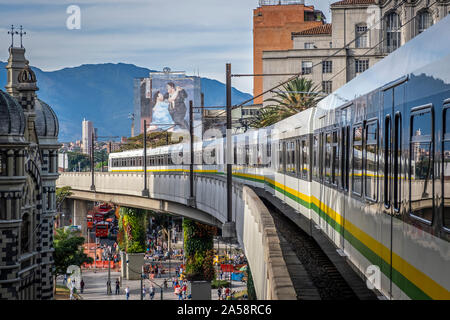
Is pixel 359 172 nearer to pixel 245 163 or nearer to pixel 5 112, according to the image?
pixel 5 112

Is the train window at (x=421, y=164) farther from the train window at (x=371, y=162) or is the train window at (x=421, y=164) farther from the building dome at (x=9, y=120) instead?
the building dome at (x=9, y=120)

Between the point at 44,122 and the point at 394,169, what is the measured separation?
25733 mm

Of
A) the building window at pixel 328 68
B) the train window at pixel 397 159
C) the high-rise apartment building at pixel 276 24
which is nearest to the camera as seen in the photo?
the train window at pixel 397 159

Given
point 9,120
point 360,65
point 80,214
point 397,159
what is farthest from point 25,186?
point 80,214

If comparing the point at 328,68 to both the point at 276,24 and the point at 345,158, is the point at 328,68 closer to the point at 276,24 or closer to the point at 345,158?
the point at 276,24

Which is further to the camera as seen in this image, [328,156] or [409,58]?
[328,156]

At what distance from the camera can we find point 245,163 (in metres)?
34.0

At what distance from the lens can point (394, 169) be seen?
8.06m

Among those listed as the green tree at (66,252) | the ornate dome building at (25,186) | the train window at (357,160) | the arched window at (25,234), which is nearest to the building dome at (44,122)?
the ornate dome building at (25,186)

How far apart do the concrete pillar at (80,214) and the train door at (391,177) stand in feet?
296

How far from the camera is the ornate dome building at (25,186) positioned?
24.1 m

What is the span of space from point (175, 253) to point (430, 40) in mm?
70658

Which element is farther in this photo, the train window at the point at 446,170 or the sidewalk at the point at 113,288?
the sidewalk at the point at 113,288
